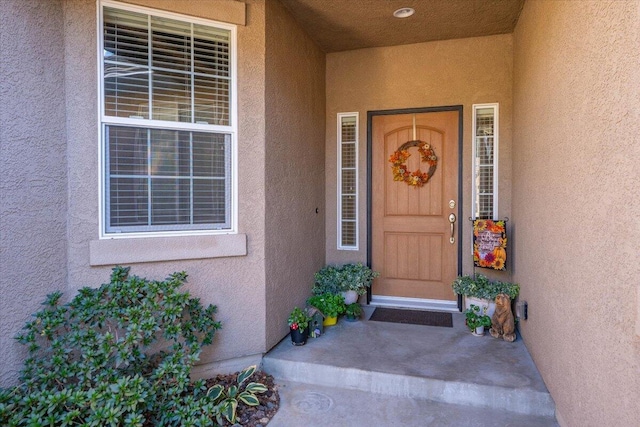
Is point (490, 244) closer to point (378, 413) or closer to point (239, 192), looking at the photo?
point (378, 413)

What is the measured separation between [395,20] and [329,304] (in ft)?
8.72

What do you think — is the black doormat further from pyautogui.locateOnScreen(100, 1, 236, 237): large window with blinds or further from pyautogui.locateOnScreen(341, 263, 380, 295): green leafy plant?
pyautogui.locateOnScreen(100, 1, 236, 237): large window with blinds

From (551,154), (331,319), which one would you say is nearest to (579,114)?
(551,154)

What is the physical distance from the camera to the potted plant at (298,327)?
3.12 m

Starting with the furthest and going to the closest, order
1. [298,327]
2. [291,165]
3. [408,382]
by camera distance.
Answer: [291,165] < [298,327] < [408,382]

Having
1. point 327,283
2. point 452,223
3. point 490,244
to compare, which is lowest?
point 327,283

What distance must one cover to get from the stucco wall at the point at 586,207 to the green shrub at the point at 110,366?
1901 millimetres

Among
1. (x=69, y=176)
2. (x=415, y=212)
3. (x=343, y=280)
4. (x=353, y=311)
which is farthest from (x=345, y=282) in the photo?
(x=69, y=176)

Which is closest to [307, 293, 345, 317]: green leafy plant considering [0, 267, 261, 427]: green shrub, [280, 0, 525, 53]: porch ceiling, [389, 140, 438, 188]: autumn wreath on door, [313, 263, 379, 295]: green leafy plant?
[313, 263, 379, 295]: green leafy plant

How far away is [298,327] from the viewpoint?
312 cm

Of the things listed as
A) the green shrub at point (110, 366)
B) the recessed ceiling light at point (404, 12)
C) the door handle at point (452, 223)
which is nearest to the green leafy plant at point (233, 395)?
the green shrub at point (110, 366)

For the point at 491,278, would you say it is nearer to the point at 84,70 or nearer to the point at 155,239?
the point at 155,239

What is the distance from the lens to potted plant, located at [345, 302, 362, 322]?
368 cm

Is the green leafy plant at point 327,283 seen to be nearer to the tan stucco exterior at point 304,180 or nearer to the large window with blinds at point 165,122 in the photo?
the tan stucco exterior at point 304,180
